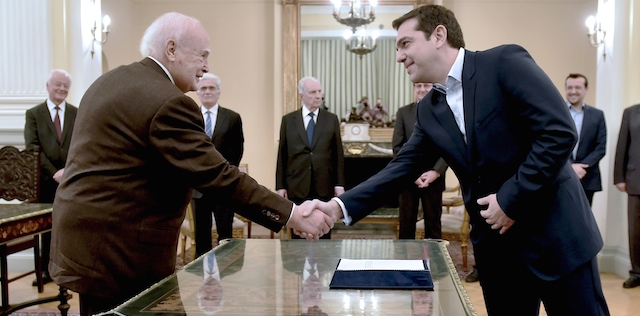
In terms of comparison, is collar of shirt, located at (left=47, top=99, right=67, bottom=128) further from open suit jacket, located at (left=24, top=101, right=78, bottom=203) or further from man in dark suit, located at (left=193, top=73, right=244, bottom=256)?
man in dark suit, located at (left=193, top=73, right=244, bottom=256)

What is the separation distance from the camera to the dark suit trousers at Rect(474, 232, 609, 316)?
6.06 ft

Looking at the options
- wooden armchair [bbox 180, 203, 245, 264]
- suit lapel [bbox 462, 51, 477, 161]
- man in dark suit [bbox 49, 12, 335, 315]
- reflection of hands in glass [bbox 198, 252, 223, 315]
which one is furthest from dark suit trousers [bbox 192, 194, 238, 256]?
suit lapel [bbox 462, 51, 477, 161]

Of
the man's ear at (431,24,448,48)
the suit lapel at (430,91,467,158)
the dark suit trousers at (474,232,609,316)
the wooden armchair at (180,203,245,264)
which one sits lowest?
the wooden armchair at (180,203,245,264)

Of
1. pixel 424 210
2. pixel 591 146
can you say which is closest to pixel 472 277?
pixel 424 210

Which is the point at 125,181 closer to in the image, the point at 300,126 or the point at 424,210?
the point at 300,126

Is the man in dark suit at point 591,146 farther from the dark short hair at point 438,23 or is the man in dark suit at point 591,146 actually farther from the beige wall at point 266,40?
the dark short hair at point 438,23

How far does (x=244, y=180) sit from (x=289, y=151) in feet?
9.45

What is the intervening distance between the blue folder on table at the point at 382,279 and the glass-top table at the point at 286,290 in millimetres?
29

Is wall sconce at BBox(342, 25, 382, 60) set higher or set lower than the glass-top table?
higher

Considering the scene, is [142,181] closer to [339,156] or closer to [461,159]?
[461,159]

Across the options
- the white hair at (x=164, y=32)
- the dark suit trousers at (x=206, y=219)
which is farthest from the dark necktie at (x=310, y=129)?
the white hair at (x=164, y=32)

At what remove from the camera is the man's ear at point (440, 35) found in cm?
209

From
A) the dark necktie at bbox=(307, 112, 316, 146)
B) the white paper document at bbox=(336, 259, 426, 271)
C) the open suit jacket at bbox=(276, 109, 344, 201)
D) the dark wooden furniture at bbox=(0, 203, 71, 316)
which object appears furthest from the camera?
the dark necktie at bbox=(307, 112, 316, 146)

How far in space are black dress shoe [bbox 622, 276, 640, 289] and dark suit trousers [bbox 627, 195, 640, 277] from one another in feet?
0.16
